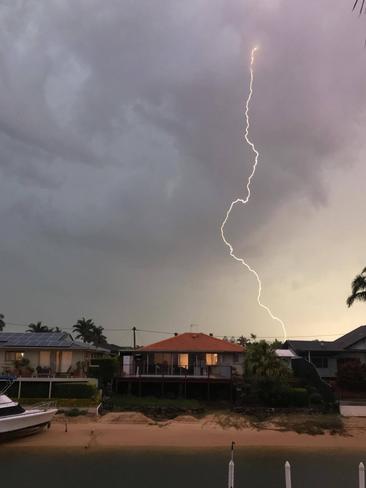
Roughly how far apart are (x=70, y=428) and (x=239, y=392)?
1466 cm

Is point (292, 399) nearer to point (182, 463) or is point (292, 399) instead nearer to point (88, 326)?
point (182, 463)

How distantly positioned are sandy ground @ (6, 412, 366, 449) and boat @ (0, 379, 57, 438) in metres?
0.61

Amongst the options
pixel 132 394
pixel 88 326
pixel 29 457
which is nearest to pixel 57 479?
pixel 29 457

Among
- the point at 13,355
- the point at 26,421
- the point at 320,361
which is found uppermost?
the point at 13,355

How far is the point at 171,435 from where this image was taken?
125 feet

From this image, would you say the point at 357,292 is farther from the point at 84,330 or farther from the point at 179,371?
the point at 84,330

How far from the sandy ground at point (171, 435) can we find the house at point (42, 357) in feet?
26.2

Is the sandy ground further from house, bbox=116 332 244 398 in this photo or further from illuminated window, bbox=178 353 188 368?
illuminated window, bbox=178 353 188 368

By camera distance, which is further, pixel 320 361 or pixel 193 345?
pixel 320 361

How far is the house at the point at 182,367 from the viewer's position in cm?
4796

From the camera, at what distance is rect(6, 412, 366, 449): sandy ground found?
36.6 m

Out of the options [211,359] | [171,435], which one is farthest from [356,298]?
[171,435]

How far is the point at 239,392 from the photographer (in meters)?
46.6

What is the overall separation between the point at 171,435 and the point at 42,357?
1714cm
